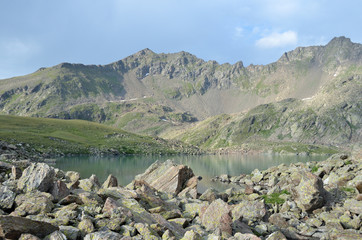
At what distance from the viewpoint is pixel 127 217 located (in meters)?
13.2

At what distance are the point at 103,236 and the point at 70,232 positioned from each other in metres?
1.45

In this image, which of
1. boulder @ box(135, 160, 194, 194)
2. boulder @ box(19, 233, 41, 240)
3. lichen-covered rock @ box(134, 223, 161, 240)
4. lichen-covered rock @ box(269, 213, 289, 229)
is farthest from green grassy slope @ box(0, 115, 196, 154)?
boulder @ box(19, 233, 41, 240)

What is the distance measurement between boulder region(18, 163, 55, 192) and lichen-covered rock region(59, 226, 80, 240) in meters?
5.17

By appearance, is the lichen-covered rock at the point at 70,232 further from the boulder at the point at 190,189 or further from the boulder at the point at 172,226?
the boulder at the point at 190,189

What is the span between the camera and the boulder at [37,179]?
50.1 feet

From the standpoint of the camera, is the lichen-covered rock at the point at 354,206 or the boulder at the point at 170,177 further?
the boulder at the point at 170,177

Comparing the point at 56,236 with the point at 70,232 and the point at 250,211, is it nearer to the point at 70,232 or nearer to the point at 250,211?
the point at 70,232

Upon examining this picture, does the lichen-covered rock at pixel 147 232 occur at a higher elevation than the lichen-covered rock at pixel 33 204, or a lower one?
lower

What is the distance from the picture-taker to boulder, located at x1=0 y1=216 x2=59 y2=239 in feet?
32.1

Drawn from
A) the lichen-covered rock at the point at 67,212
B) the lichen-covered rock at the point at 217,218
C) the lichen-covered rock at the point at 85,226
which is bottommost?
the lichen-covered rock at the point at 217,218

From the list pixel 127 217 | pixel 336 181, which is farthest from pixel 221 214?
pixel 336 181

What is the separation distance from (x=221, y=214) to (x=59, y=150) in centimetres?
11919

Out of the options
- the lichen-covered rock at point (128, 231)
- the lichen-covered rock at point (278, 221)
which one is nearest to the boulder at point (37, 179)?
the lichen-covered rock at point (128, 231)

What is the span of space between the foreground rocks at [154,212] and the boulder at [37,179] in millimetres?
53
